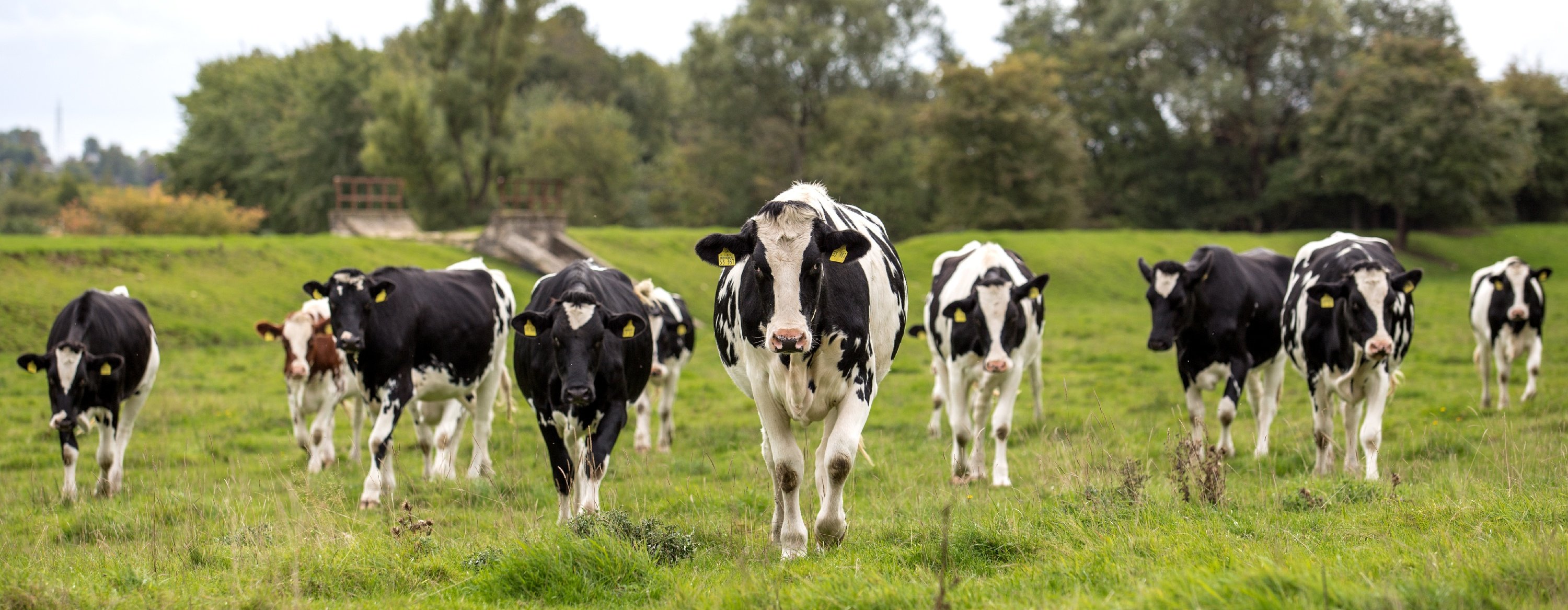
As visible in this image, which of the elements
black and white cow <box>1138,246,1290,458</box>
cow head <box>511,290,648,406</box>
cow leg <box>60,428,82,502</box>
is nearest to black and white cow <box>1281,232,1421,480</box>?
black and white cow <box>1138,246,1290,458</box>

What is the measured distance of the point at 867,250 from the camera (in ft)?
20.0

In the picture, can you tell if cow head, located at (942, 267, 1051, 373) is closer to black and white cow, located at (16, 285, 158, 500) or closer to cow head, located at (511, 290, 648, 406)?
cow head, located at (511, 290, 648, 406)

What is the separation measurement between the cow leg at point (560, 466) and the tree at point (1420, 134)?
45033mm

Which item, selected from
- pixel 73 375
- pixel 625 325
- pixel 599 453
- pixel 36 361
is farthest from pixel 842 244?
pixel 36 361

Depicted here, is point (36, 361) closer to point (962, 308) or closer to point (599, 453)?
point (599, 453)

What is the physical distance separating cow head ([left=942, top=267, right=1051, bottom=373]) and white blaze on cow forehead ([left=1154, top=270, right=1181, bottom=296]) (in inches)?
39.1

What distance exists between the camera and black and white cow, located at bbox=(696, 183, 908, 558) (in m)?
5.88

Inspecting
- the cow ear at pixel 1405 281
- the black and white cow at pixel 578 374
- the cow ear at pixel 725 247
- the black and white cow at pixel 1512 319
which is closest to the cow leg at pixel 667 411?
the black and white cow at pixel 578 374

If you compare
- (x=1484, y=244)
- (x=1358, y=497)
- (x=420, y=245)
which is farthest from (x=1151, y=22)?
(x=1358, y=497)

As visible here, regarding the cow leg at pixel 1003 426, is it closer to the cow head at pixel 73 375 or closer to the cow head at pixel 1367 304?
the cow head at pixel 1367 304

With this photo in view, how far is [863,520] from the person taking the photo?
23.6 feet

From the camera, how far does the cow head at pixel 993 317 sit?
10164 millimetres

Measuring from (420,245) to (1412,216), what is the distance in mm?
41662

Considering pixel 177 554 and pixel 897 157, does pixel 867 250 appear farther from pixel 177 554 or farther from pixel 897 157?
pixel 897 157
